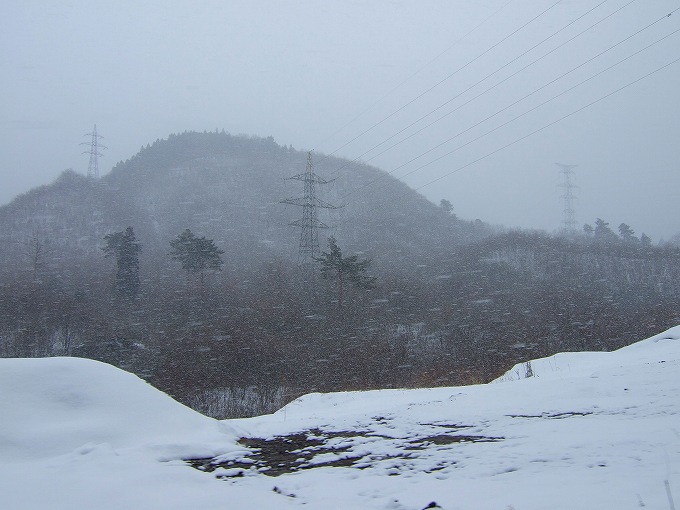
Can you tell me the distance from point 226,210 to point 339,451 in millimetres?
75556

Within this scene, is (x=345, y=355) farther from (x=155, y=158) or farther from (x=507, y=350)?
(x=155, y=158)

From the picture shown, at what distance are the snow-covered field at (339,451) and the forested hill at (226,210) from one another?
163 ft

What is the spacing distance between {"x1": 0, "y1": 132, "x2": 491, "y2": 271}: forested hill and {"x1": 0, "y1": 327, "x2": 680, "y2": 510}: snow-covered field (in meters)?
49.6

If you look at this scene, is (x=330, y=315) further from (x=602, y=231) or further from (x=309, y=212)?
(x=602, y=231)

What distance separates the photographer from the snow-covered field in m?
3.27

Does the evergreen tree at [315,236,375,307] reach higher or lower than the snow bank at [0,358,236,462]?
higher

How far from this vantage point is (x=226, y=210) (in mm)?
78062

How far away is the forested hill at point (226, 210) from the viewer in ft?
216

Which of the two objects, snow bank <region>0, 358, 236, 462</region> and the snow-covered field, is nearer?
the snow-covered field

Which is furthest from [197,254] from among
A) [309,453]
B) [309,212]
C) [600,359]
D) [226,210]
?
[309,453]

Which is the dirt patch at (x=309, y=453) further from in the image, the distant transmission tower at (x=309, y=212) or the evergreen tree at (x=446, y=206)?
the evergreen tree at (x=446, y=206)

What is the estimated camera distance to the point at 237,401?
82.4 ft

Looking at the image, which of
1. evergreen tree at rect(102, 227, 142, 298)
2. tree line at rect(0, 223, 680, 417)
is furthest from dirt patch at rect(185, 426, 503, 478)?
evergreen tree at rect(102, 227, 142, 298)

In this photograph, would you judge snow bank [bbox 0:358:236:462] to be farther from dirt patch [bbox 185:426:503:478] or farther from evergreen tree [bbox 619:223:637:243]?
evergreen tree [bbox 619:223:637:243]
